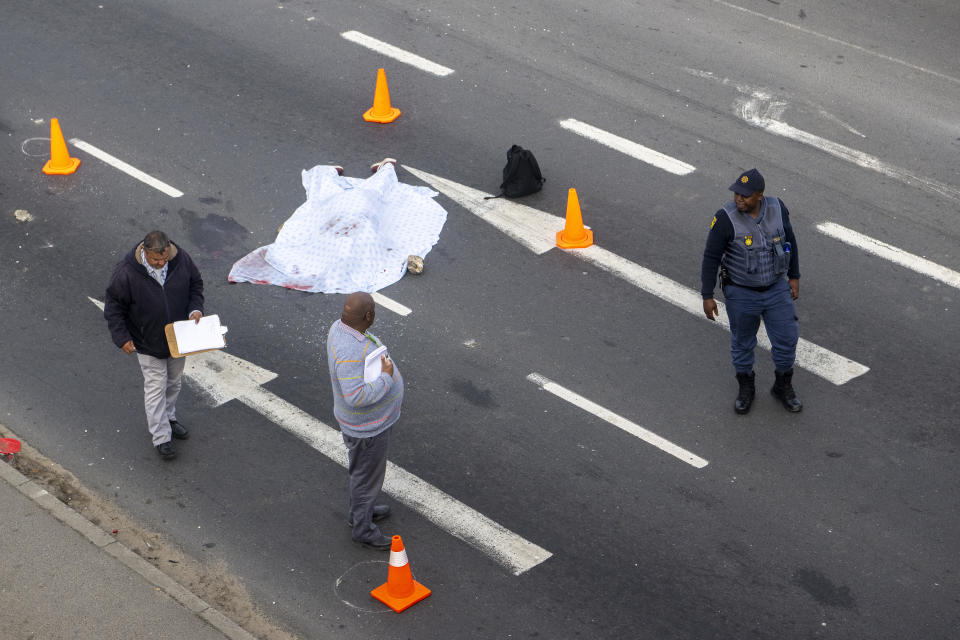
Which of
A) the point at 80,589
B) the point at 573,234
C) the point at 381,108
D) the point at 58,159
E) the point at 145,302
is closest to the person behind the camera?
the point at 80,589

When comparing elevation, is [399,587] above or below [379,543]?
above

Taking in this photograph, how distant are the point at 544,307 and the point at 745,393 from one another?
2.02m

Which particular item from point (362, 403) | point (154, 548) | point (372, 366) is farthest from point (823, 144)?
point (154, 548)

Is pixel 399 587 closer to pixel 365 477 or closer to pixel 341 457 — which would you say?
pixel 365 477

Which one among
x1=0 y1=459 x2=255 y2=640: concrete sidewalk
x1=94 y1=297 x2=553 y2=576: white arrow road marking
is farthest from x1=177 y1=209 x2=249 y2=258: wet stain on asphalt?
x1=0 y1=459 x2=255 y2=640: concrete sidewalk

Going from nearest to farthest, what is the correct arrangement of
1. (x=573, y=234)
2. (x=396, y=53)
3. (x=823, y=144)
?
(x=573, y=234), (x=823, y=144), (x=396, y=53)

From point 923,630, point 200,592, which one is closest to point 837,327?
point 923,630

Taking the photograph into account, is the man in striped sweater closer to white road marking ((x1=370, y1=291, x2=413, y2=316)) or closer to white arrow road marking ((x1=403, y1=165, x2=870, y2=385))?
white road marking ((x1=370, y1=291, x2=413, y2=316))

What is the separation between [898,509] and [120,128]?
359 inches

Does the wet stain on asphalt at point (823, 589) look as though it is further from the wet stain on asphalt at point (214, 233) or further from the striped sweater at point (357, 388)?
the wet stain on asphalt at point (214, 233)

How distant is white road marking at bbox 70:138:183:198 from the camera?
12.3 m

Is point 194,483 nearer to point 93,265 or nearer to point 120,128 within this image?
→ point 93,265

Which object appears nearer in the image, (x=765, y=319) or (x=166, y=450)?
(x=166, y=450)

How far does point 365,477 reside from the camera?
788 cm
